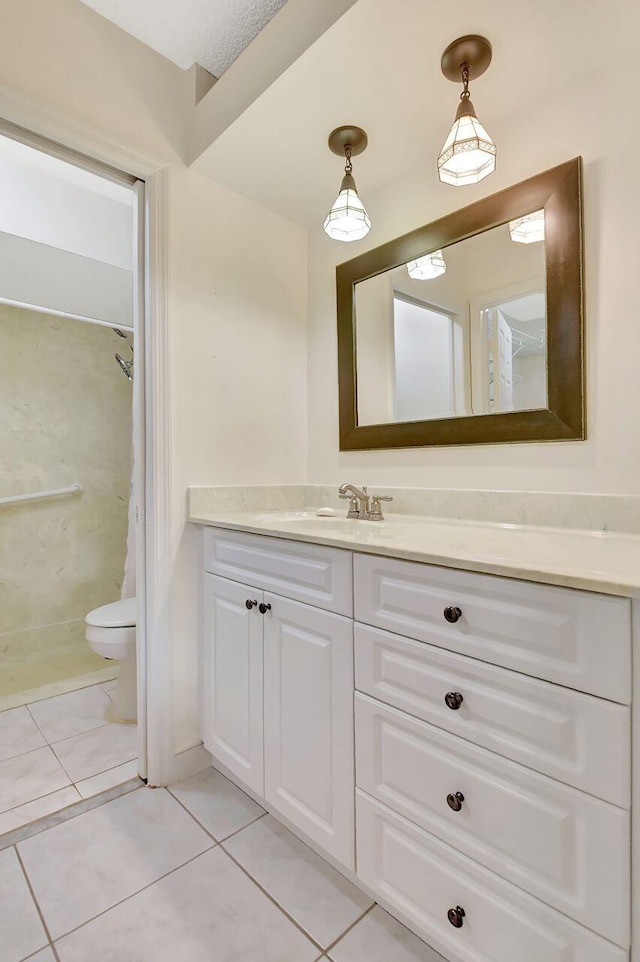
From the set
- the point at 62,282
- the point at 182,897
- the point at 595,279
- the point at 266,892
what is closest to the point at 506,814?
the point at 266,892

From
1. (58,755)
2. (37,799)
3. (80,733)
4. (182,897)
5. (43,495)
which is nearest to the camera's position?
(182,897)

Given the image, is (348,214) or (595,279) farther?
(348,214)

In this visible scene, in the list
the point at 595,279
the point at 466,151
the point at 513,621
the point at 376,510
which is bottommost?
the point at 513,621

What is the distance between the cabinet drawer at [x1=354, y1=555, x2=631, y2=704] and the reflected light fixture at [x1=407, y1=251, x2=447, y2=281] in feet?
3.58

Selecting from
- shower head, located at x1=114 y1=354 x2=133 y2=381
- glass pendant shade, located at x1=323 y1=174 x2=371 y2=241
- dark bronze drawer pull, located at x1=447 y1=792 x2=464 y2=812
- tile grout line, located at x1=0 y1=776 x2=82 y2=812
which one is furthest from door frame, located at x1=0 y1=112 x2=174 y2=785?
shower head, located at x1=114 y1=354 x2=133 y2=381

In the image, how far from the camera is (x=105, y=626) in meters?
1.89

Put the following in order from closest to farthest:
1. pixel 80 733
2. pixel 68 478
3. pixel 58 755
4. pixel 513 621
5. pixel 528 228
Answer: pixel 513 621 → pixel 528 228 → pixel 58 755 → pixel 80 733 → pixel 68 478

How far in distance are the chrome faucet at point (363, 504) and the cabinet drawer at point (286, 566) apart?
42 centimetres

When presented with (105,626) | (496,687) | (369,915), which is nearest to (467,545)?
(496,687)

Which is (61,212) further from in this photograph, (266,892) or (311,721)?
(266,892)

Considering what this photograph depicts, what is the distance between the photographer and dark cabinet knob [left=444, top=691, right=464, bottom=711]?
0.85 meters

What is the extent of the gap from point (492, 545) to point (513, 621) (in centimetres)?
25

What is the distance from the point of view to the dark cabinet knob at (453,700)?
33.4 inches

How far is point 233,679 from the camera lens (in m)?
1.42
